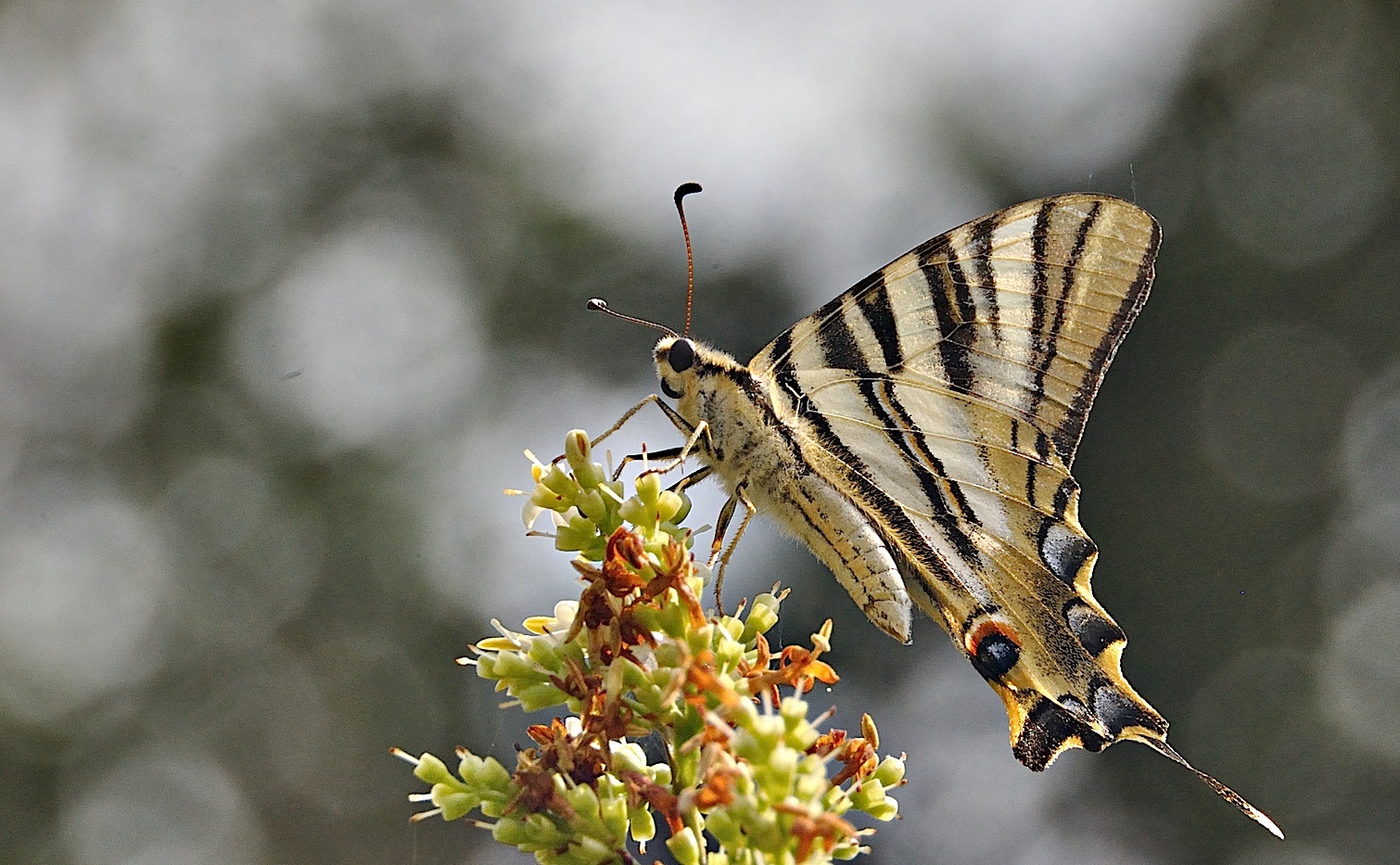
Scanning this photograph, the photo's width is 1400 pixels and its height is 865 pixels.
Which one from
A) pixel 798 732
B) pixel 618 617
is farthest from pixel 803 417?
pixel 798 732

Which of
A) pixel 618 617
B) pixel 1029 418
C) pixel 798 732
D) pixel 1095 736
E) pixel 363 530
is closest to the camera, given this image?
pixel 798 732

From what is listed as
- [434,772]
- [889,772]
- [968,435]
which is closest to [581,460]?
[434,772]

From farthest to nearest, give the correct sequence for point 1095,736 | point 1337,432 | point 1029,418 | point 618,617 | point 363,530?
point 363,530 < point 1337,432 < point 1029,418 < point 1095,736 < point 618,617

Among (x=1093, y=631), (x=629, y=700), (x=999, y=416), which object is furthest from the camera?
(x=999, y=416)

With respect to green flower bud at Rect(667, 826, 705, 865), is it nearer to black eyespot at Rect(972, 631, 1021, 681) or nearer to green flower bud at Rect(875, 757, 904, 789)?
green flower bud at Rect(875, 757, 904, 789)

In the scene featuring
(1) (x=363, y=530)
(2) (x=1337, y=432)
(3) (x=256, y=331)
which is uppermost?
(3) (x=256, y=331)

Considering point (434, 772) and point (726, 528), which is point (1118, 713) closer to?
point (726, 528)

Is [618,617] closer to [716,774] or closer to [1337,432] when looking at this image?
[716,774]
